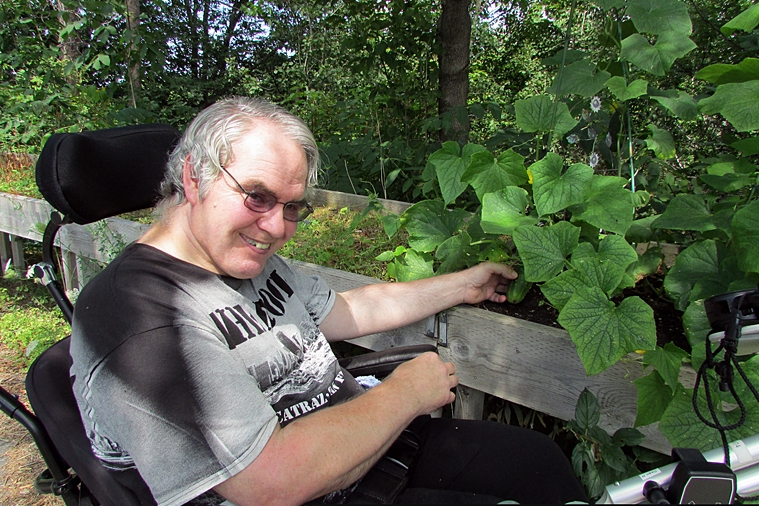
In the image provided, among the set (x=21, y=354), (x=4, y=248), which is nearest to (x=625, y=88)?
(x=21, y=354)

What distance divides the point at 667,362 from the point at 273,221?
103 centimetres

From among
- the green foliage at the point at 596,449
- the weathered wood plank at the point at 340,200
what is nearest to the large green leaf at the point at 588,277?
the green foliage at the point at 596,449

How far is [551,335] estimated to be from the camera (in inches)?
66.4

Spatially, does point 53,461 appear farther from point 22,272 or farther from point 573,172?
point 22,272

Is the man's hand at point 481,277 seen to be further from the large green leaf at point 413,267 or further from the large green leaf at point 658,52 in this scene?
the large green leaf at point 658,52

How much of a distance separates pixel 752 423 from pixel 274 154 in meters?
1.22

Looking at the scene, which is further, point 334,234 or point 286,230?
point 334,234

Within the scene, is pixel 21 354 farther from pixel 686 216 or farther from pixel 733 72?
pixel 733 72

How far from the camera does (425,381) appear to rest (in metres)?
1.47

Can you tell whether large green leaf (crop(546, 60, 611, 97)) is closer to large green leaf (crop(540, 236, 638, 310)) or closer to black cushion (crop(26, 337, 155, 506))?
large green leaf (crop(540, 236, 638, 310))

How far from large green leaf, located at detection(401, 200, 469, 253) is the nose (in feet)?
2.95

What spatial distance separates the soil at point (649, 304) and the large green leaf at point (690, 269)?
193 millimetres

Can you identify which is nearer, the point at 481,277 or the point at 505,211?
the point at 505,211

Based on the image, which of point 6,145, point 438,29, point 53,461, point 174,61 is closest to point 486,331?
point 53,461
